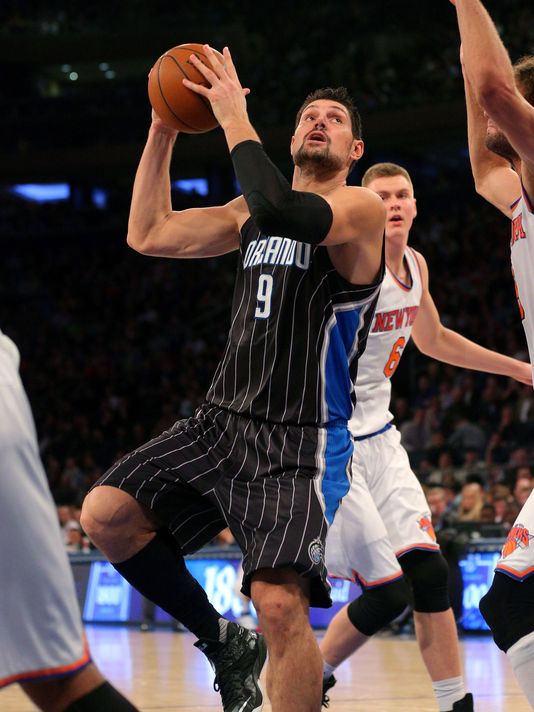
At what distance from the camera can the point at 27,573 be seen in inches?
103

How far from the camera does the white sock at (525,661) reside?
3734 mm

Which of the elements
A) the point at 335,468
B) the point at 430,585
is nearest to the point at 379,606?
the point at 430,585

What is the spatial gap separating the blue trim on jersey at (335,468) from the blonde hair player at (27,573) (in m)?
1.70

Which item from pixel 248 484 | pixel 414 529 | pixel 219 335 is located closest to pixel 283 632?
pixel 248 484

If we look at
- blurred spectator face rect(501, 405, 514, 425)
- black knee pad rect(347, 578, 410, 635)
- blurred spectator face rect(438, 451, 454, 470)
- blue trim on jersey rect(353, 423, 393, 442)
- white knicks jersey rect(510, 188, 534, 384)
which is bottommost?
blurred spectator face rect(438, 451, 454, 470)

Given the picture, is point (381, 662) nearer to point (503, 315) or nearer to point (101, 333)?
point (503, 315)

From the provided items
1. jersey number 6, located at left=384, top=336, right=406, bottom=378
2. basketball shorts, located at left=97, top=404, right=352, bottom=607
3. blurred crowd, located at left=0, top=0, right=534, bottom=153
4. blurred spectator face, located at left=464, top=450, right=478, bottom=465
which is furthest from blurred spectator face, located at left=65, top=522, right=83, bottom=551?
blurred crowd, located at left=0, top=0, right=534, bottom=153

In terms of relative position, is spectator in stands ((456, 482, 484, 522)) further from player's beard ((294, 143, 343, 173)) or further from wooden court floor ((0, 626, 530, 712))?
player's beard ((294, 143, 343, 173))

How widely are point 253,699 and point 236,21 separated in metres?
24.3

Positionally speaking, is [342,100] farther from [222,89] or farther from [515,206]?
[515,206]

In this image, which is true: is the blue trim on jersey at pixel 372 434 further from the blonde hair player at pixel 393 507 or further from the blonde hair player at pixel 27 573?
the blonde hair player at pixel 27 573

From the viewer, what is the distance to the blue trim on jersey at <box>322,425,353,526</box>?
4223mm

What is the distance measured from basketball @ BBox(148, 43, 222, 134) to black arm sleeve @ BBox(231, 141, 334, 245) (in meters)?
0.62

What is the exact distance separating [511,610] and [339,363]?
1.19m
